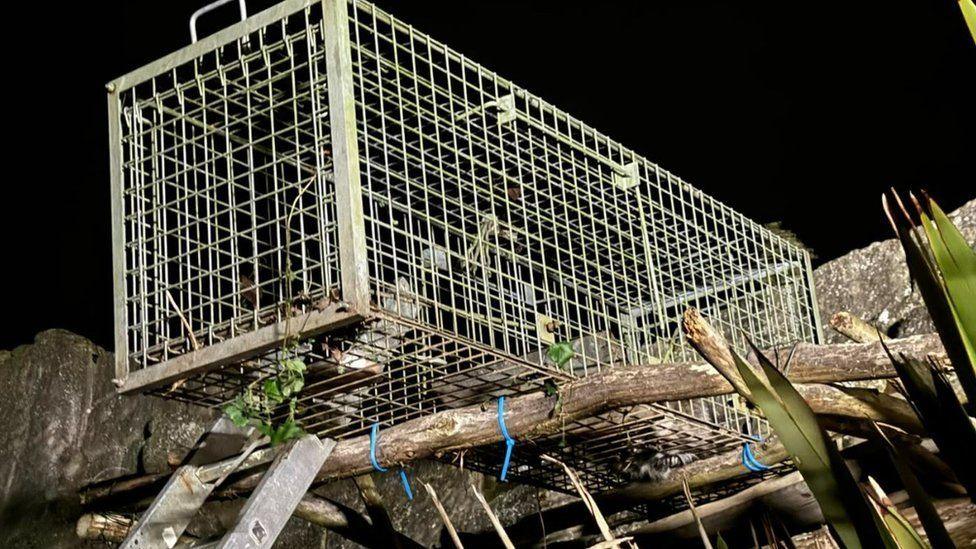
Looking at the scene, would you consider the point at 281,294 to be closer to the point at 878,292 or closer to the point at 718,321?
the point at 718,321

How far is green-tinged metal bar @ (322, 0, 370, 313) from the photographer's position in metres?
3.05

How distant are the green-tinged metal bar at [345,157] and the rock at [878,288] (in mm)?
2777

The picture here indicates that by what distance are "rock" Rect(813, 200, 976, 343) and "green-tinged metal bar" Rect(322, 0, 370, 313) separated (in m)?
2.78

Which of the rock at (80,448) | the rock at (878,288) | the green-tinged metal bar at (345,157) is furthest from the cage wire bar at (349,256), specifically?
the rock at (80,448)

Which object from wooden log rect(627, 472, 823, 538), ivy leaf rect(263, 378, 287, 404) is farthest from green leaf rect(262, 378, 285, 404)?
wooden log rect(627, 472, 823, 538)

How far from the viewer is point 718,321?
4.46 metres

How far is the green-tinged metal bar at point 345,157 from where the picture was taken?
10.0 feet

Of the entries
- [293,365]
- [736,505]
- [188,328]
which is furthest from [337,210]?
[736,505]

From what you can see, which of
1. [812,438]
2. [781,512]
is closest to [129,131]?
[781,512]

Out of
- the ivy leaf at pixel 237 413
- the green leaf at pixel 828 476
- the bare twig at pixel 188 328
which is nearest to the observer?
the green leaf at pixel 828 476

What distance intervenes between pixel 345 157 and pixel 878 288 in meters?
2.99

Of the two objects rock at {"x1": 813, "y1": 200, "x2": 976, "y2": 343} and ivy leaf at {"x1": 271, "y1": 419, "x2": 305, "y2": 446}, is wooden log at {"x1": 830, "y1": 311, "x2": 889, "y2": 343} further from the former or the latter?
ivy leaf at {"x1": 271, "y1": 419, "x2": 305, "y2": 446}

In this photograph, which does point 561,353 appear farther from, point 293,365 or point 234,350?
point 234,350

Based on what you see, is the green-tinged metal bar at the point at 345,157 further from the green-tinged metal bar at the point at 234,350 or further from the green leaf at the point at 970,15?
the green leaf at the point at 970,15
